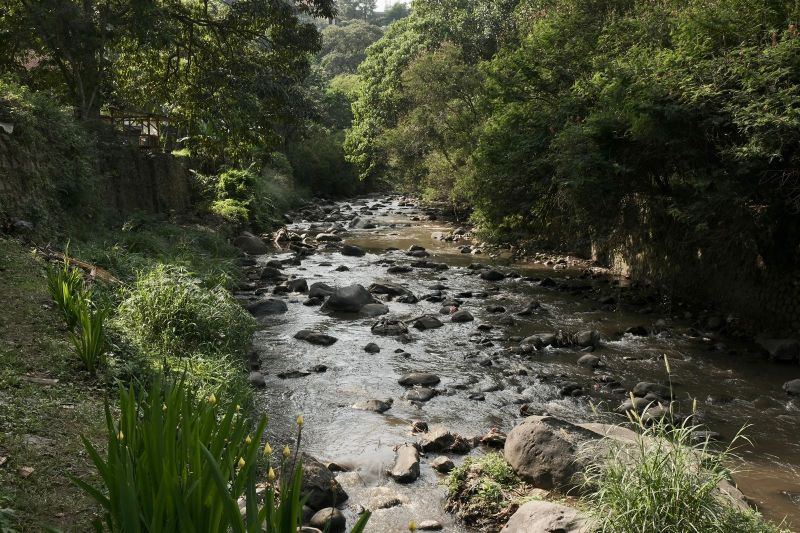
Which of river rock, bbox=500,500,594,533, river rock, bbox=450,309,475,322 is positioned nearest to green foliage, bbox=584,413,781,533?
river rock, bbox=500,500,594,533

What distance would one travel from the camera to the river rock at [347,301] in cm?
1435

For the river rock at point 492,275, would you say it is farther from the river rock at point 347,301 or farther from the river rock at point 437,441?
the river rock at point 437,441

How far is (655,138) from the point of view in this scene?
1173 cm

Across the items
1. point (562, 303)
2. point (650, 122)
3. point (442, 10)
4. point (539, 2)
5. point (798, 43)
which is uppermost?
point (442, 10)

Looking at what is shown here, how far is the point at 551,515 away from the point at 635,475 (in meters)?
0.87

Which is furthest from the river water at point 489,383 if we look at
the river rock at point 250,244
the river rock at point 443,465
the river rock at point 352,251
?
the river rock at point 250,244

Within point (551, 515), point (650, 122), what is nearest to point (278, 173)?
point (650, 122)

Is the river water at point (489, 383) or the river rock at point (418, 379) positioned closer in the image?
the river water at point (489, 383)

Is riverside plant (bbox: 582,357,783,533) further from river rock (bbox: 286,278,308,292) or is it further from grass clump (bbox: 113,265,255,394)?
river rock (bbox: 286,278,308,292)

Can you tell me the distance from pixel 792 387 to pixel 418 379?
5.23m

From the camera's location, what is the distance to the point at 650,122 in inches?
A: 453

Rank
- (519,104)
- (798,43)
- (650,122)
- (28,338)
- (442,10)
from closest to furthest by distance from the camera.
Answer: (28,338)
(798,43)
(650,122)
(519,104)
(442,10)

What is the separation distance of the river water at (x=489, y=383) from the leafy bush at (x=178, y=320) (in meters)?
0.96

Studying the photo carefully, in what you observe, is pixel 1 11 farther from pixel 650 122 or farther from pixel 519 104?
pixel 650 122
